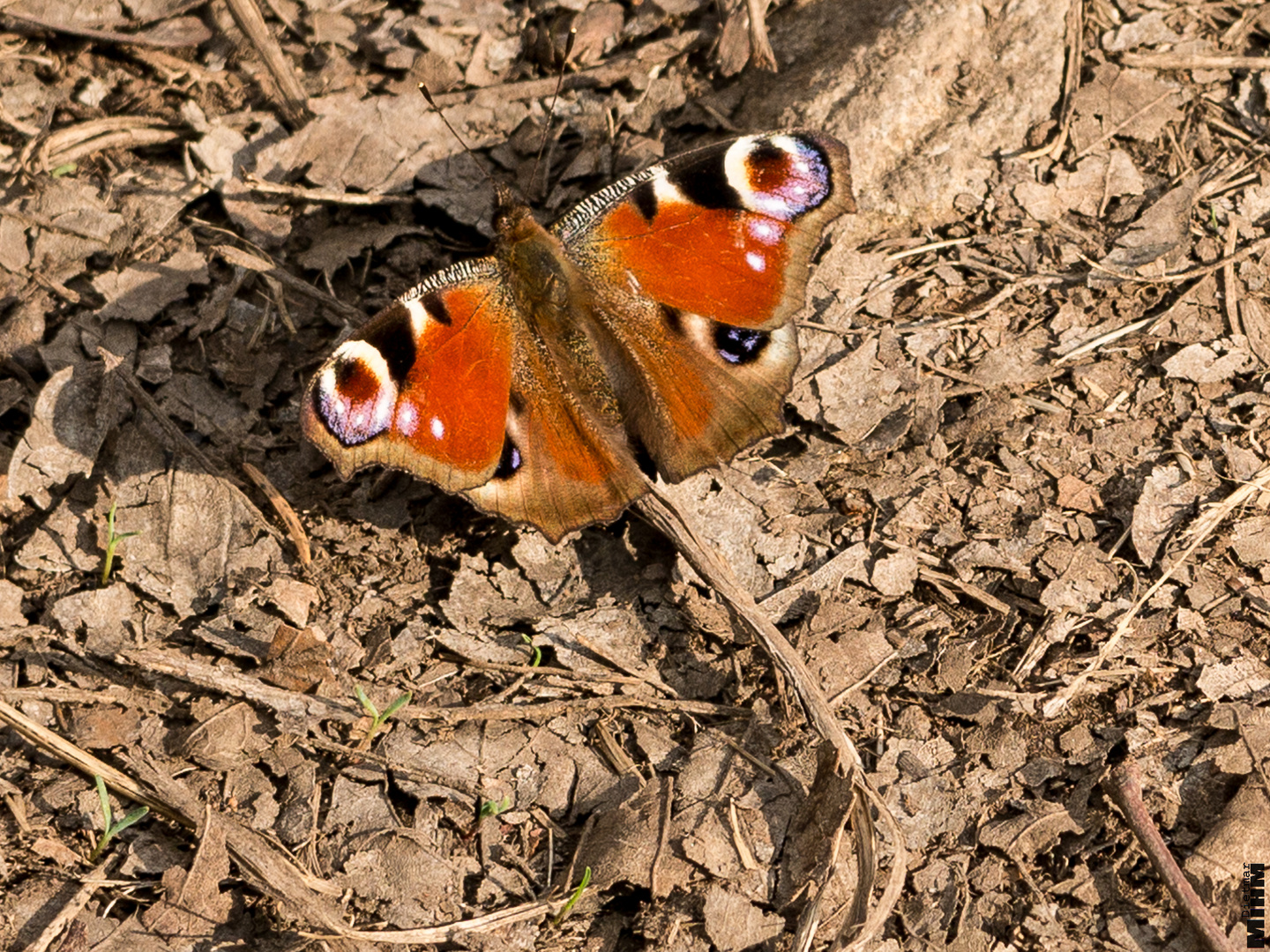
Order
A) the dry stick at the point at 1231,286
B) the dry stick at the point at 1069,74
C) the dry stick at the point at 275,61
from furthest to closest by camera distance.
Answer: the dry stick at the point at 275,61, the dry stick at the point at 1069,74, the dry stick at the point at 1231,286

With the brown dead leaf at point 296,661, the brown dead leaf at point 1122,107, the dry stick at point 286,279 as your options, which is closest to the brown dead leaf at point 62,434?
the dry stick at point 286,279

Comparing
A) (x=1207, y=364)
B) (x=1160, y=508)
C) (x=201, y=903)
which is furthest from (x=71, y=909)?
(x=1207, y=364)

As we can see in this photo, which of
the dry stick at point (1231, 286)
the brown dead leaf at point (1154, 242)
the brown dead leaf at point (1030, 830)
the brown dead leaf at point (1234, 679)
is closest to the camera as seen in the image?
the brown dead leaf at point (1030, 830)

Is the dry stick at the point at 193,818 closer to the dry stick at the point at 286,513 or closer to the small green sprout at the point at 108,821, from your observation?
the small green sprout at the point at 108,821

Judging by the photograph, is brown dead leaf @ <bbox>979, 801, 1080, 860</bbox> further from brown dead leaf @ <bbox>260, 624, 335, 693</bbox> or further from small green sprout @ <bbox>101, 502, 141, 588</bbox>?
small green sprout @ <bbox>101, 502, 141, 588</bbox>

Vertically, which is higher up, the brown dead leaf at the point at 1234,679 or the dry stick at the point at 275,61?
the dry stick at the point at 275,61

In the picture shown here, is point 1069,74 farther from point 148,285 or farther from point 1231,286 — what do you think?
point 148,285

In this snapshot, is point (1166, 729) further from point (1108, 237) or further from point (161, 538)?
point (161, 538)
